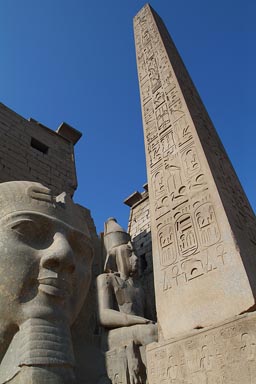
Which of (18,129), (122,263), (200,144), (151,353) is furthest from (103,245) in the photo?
(18,129)

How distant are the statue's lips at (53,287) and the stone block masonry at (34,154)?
2879 millimetres

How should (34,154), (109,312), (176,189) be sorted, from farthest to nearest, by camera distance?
(34,154), (109,312), (176,189)

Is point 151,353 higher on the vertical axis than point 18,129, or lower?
lower

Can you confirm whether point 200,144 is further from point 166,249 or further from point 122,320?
point 122,320

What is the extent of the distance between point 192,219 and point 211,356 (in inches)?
44.9

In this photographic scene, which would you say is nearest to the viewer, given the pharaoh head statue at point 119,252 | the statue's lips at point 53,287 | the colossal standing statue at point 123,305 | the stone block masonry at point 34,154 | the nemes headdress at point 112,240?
the statue's lips at point 53,287

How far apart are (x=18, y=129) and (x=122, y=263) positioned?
325 centimetres

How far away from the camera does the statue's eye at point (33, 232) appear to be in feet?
9.54

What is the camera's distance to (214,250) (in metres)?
2.86

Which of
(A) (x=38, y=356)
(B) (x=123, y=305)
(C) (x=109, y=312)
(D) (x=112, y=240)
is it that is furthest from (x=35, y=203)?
(D) (x=112, y=240)

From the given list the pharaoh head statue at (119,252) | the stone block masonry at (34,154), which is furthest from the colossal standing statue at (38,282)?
the stone block masonry at (34,154)

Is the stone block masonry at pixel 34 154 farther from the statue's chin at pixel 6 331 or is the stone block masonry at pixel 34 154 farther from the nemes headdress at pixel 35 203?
the statue's chin at pixel 6 331

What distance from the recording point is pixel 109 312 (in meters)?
3.75

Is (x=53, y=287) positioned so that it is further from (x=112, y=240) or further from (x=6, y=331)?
(x=112, y=240)
